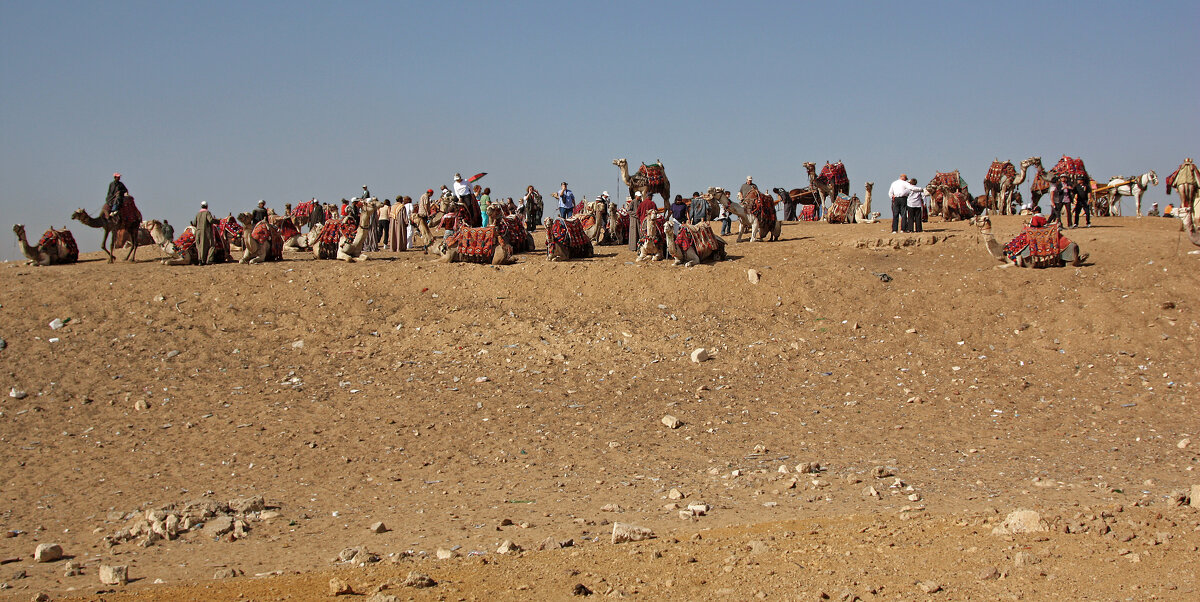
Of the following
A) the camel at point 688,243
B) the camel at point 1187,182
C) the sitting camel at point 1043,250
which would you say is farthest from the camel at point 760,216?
the camel at point 1187,182

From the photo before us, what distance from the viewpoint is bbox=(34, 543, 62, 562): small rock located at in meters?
6.84

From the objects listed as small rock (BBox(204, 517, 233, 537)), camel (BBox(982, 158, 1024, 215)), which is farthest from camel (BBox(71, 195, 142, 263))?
camel (BBox(982, 158, 1024, 215))

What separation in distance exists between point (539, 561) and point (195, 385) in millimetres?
7432

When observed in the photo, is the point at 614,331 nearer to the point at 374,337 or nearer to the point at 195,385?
the point at 374,337

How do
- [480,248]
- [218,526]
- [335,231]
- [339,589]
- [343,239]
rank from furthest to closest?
[335,231] < [343,239] < [480,248] < [218,526] < [339,589]

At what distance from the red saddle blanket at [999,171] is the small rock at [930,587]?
73.5ft

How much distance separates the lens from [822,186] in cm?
2720

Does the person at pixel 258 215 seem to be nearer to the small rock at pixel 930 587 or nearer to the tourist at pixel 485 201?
the tourist at pixel 485 201

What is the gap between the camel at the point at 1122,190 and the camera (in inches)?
998

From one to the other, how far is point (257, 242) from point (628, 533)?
43.1 ft

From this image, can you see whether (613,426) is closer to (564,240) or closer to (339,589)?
(339,589)

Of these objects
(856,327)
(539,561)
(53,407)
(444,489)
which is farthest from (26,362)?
(856,327)

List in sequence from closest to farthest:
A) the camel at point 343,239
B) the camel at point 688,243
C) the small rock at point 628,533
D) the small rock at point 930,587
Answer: the small rock at point 930,587, the small rock at point 628,533, the camel at point 688,243, the camel at point 343,239

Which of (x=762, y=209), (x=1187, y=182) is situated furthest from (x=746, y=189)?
(x=1187, y=182)
